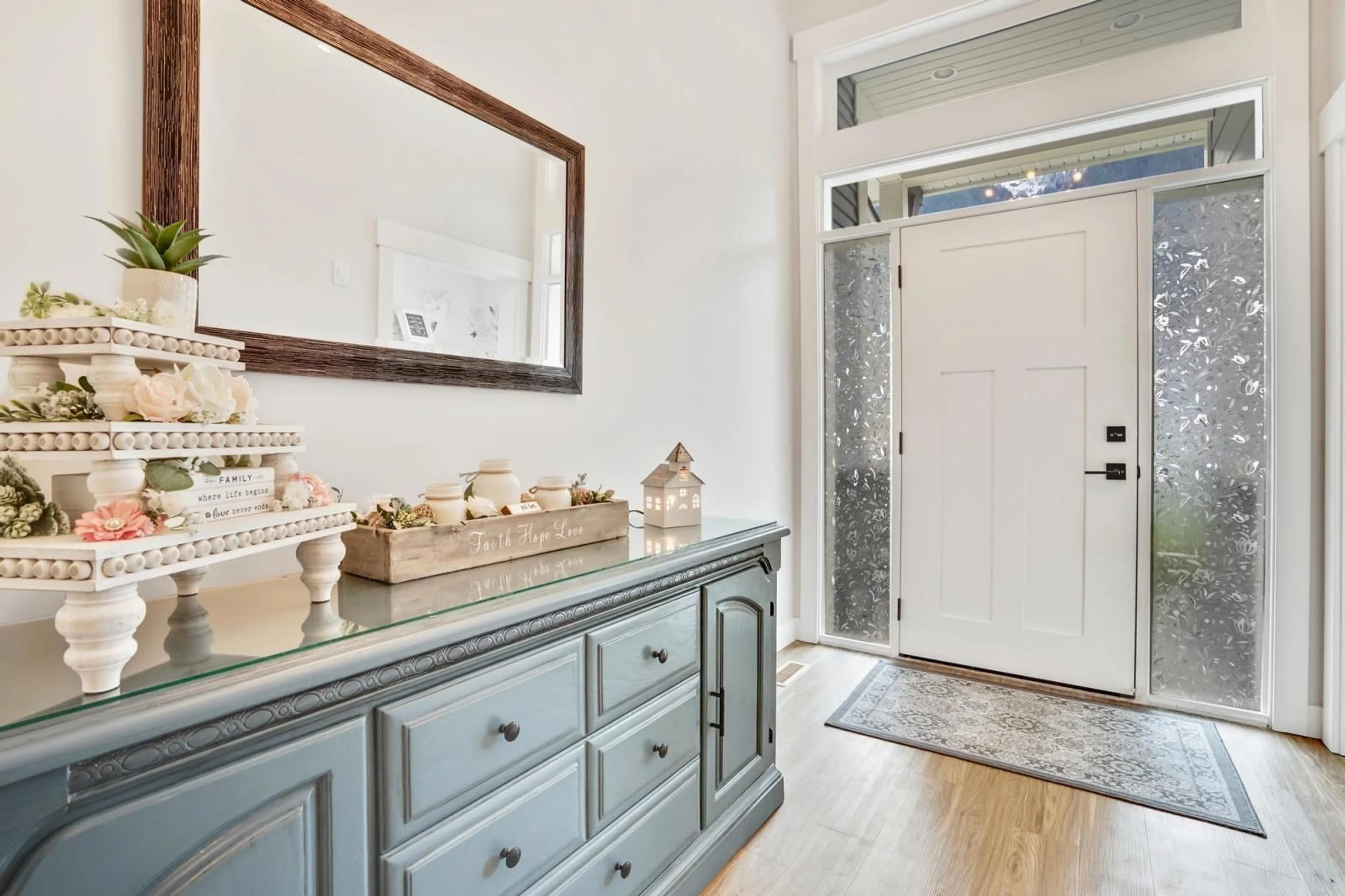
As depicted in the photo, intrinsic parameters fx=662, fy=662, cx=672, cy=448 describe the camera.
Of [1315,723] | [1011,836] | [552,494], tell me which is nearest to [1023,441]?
[1315,723]

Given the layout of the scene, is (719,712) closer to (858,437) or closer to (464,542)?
(464,542)

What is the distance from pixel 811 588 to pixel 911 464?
82cm

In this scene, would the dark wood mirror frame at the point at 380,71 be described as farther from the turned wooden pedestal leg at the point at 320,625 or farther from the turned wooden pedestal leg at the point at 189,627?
the turned wooden pedestal leg at the point at 320,625

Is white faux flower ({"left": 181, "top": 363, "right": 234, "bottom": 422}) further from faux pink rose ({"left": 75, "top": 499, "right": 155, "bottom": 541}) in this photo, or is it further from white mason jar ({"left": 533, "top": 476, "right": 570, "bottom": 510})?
white mason jar ({"left": 533, "top": 476, "right": 570, "bottom": 510})

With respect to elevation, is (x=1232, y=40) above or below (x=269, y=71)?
above

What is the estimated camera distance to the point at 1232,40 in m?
2.54

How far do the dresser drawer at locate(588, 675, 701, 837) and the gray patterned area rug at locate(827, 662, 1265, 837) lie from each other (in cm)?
118

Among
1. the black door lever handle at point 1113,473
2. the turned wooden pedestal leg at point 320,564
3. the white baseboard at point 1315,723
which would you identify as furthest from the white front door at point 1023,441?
the turned wooden pedestal leg at point 320,564

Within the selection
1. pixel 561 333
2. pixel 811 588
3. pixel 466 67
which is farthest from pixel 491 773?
pixel 811 588

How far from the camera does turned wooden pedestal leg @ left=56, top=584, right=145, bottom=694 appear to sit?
2.24 feet

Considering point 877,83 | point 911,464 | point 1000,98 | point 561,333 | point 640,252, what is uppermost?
point 877,83

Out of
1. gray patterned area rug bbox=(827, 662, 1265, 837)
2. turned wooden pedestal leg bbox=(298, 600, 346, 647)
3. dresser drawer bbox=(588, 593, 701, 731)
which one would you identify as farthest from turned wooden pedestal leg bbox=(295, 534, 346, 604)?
gray patterned area rug bbox=(827, 662, 1265, 837)

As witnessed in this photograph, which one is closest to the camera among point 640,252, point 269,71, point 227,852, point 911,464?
point 227,852

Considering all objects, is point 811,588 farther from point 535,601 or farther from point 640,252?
point 535,601
